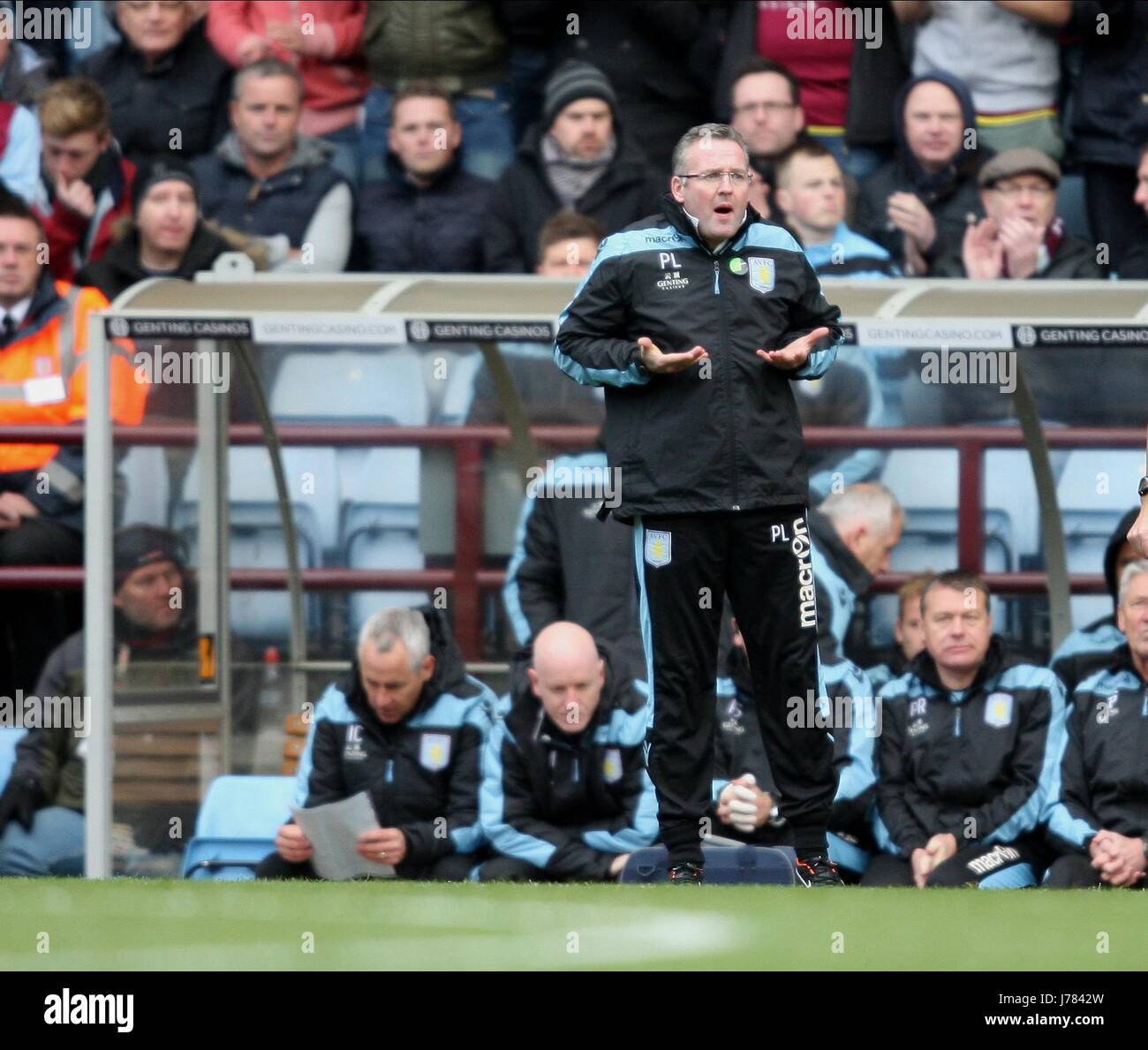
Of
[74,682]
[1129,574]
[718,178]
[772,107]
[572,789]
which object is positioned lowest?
[572,789]

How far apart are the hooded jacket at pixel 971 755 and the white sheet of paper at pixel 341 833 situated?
5.41 ft

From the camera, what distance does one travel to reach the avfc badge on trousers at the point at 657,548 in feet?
18.5

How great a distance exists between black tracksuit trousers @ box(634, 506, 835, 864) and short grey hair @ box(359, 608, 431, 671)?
2002 millimetres

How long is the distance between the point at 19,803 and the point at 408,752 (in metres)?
1.68

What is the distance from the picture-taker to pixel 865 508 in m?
8.24

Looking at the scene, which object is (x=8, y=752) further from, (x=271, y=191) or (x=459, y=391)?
(x=271, y=191)

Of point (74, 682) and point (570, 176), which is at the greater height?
point (570, 176)

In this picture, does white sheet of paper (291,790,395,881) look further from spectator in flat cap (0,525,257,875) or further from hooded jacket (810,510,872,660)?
hooded jacket (810,510,872,660)

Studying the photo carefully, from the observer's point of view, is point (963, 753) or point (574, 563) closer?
point (963, 753)

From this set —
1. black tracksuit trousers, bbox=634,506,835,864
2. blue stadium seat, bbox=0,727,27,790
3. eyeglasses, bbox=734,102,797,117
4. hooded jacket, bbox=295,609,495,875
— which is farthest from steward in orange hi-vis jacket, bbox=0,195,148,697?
black tracksuit trousers, bbox=634,506,835,864

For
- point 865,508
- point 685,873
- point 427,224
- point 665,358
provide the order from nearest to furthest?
point 665,358
point 685,873
point 865,508
point 427,224

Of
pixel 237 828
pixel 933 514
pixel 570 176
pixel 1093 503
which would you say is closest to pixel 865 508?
pixel 933 514

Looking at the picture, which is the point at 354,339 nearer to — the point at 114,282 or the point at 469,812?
the point at 469,812

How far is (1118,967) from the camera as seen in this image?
4473 mm
